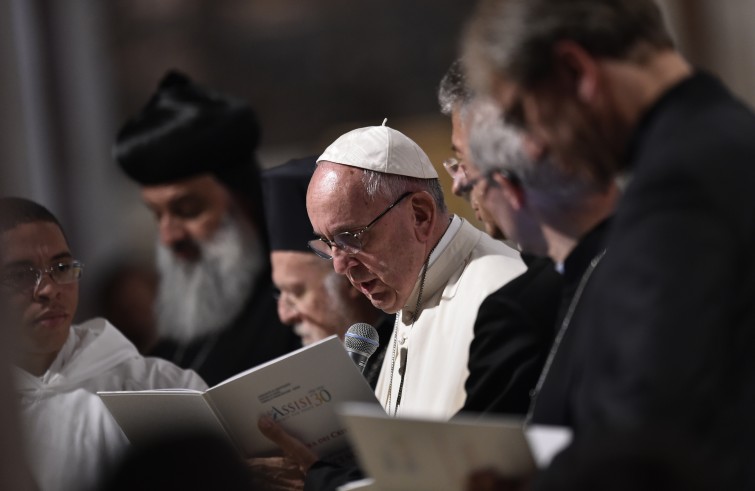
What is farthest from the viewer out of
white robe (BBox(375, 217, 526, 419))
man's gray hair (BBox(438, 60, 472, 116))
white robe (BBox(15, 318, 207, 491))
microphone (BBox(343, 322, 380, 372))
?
white robe (BBox(15, 318, 207, 491))

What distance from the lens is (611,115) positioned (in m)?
2.97

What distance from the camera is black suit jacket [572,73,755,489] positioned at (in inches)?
105

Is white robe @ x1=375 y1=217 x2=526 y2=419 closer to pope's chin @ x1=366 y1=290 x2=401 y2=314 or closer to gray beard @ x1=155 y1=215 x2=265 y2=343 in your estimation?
pope's chin @ x1=366 y1=290 x2=401 y2=314

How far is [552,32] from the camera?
294cm

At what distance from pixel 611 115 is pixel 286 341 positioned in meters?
3.90

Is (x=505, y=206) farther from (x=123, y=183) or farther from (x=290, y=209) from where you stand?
(x=123, y=183)

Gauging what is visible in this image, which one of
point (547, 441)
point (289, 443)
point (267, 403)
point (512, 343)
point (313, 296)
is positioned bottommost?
point (313, 296)

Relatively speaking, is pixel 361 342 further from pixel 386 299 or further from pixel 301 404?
pixel 301 404

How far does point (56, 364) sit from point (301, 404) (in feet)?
4.89

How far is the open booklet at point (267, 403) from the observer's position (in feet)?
14.0

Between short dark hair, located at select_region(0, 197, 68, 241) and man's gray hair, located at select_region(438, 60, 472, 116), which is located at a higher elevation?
man's gray hair, located at select_region(438, 60, 472, 116)

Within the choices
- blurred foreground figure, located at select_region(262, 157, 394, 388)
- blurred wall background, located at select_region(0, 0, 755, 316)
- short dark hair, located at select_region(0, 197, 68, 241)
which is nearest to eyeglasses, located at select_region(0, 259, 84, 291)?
short dark hair, located at select_region(0, 197, 68, 241)

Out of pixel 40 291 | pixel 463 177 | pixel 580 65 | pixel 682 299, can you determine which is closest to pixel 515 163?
pixel 580 65

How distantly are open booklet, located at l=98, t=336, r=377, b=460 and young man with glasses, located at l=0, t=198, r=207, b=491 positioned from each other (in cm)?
54
